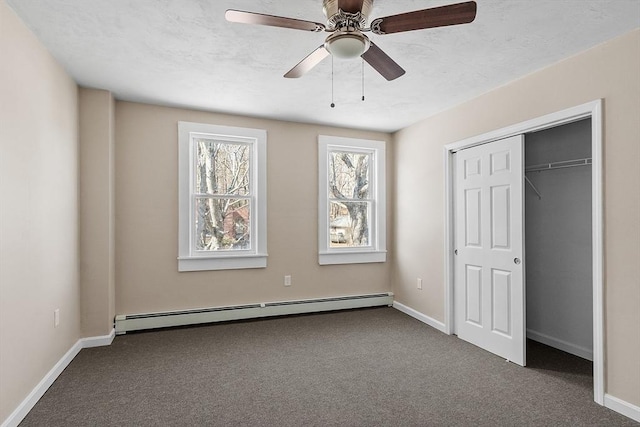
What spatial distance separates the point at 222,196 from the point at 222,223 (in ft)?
1.09

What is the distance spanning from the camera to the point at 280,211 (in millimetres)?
4535

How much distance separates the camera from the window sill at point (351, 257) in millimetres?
4730

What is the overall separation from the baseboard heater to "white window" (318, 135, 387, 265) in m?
0.53

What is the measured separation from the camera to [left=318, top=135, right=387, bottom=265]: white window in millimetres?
4789

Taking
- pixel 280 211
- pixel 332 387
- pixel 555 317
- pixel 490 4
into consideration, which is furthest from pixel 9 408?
pixel 555 317

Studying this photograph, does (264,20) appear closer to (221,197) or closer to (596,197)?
(596,197)

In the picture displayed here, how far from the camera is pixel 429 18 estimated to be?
1734 millimetres

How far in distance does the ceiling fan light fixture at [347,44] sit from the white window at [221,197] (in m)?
2.59

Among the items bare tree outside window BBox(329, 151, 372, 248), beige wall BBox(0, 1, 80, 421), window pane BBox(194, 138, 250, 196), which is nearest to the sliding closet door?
bare tree outside window BBox(329, 151, 372, 248)

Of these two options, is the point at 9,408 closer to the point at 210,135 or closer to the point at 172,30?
the point at 172,30

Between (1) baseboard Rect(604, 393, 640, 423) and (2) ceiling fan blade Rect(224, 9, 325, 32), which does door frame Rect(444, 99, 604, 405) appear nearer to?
(1) baseboard Rect(604, 393, 640, 423)

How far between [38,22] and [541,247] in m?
4.77

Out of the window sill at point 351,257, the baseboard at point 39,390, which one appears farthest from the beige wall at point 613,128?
the baseboard at point 39,390

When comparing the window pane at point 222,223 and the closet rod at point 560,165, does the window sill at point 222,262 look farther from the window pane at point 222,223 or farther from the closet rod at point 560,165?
the closet rod at point 560,165
